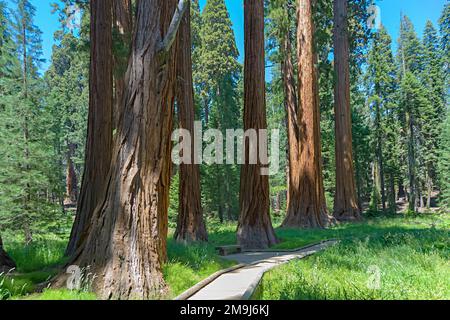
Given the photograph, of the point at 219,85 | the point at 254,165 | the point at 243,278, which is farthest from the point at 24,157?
the point at 219,85

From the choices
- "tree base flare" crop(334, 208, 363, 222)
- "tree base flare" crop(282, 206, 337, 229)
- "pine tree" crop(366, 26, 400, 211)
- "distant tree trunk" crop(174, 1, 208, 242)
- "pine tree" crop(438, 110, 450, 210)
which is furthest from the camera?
"pine tree" crop(366, 26, 400, 211)

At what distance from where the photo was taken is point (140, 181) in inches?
221

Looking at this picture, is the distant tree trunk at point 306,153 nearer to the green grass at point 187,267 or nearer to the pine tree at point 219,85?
the green grass at point 187,267

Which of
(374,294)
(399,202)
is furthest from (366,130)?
(374,294)

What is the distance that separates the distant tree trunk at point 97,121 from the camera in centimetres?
816

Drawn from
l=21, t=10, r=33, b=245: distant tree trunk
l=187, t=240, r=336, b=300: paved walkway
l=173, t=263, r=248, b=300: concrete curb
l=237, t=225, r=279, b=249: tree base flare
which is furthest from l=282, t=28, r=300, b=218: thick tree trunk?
l=21, t=10, r=33, b=245: distant tree trunk

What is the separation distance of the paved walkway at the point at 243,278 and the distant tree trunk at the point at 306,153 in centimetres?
579

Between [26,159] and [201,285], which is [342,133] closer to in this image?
[26,159]

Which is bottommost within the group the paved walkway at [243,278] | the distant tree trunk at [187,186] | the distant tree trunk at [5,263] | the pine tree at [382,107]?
the paved walkway at [243,278]

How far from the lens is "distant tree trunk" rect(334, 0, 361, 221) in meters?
18.6

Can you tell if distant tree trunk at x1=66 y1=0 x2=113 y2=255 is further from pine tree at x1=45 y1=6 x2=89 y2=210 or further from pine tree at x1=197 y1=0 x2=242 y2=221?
pine tree at x1=45 y1=6 x2=89 y2=210

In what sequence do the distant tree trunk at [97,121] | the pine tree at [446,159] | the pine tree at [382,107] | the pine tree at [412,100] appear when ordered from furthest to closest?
the pine tree at [412,100], the pine tree at [382,107], the pine tree at [446,159], the distant tree trunk at [97,121]

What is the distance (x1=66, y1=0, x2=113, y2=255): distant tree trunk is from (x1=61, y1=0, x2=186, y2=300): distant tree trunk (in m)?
2.45

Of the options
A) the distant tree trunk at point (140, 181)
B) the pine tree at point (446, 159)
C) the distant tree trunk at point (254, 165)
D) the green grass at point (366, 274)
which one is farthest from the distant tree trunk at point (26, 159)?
the pine tree at point (446, 159)
